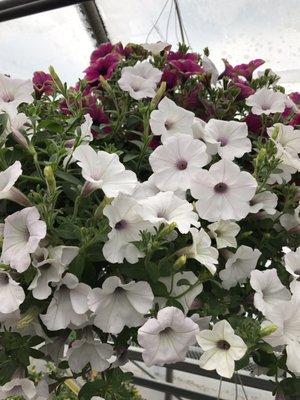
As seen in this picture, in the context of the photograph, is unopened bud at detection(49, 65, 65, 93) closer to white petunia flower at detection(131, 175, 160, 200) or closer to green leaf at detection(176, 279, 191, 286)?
white petunia flower at detection(131, 175, 160, 200)

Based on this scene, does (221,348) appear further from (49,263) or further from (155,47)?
(155,47)

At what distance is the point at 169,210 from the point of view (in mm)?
605

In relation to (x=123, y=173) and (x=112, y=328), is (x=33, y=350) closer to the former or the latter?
(x=112, y=328)

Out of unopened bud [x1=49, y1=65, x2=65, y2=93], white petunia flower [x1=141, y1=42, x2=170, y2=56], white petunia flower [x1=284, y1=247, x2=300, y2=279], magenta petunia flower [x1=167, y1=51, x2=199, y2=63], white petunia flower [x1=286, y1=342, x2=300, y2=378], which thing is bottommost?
white petunia flower [x1=286, y1=342, x2=300, y2=378]

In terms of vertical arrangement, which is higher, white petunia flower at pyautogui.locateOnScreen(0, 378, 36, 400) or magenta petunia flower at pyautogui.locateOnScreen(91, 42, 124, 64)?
magenta petunia flower at pyautogui.locateOnScreen(91, 42, 124, 64)

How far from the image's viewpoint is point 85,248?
0.58 metres

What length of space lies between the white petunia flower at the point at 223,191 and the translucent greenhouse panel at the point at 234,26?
191cm

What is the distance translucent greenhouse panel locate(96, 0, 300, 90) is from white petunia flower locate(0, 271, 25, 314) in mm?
2054

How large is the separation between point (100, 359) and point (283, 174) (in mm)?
365

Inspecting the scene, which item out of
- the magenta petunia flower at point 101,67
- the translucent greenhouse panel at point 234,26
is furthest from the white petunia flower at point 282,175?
the translucent greenhouse panel at point 234,26

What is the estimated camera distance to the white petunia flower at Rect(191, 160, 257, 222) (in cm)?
62

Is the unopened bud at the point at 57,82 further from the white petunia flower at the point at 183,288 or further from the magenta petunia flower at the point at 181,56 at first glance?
the white petunia flower at the point at 183,288

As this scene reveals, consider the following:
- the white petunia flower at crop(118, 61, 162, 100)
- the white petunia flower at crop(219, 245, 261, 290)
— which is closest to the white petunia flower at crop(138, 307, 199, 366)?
the white petunia flower at crop(219, 245, 261, 290)

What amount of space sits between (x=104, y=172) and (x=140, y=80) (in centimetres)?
22
